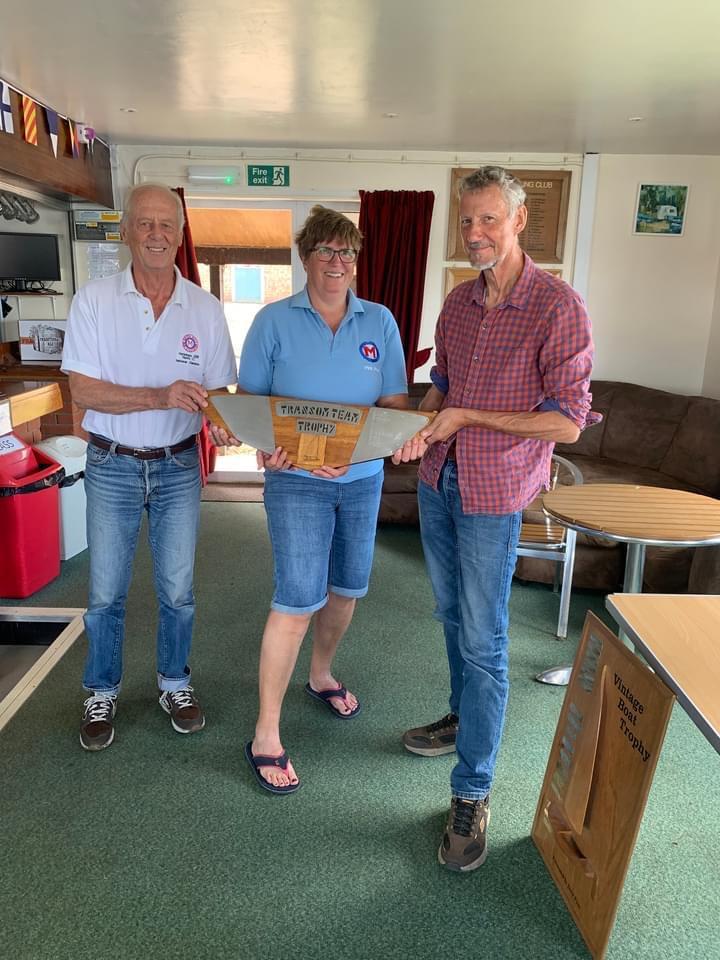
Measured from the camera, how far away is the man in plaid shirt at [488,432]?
153cm

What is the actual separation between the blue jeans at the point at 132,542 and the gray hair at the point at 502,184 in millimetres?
1121

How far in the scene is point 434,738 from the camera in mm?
2201

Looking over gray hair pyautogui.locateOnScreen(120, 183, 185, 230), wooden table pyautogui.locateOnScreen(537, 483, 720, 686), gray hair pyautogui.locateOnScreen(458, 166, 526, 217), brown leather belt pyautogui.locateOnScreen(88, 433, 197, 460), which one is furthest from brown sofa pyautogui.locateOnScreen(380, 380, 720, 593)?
gray hair pyautogui.locateOnScreen(120, 183, 185, 230)

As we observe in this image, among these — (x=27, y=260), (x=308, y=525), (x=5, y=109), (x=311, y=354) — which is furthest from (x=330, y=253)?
(x=27, y=260)

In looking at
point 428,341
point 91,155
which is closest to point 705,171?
point 428,341

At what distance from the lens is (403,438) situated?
168 cm

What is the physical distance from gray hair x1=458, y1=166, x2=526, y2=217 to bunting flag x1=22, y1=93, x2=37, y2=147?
3.13 meters

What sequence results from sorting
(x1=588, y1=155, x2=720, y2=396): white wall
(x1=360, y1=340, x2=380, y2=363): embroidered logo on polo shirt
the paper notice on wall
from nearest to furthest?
(x1=360, y1=340, x2=380, y2=363): embroidered logo on polo shirt
(x1=588, y1=155, x2=720, y2=396): white wall
the paper notice on wall

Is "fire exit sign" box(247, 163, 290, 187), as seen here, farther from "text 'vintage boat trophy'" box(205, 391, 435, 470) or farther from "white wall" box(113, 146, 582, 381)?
"text 'vintage boat trophy'" box(205, 391, 435, 470)

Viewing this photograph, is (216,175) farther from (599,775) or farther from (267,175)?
(599,775)

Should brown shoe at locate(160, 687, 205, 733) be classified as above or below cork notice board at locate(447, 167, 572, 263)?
below

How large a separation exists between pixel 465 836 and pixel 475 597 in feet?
2.04

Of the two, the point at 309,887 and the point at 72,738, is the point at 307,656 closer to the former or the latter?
the point at 72,738

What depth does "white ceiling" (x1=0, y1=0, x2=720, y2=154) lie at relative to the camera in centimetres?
246
